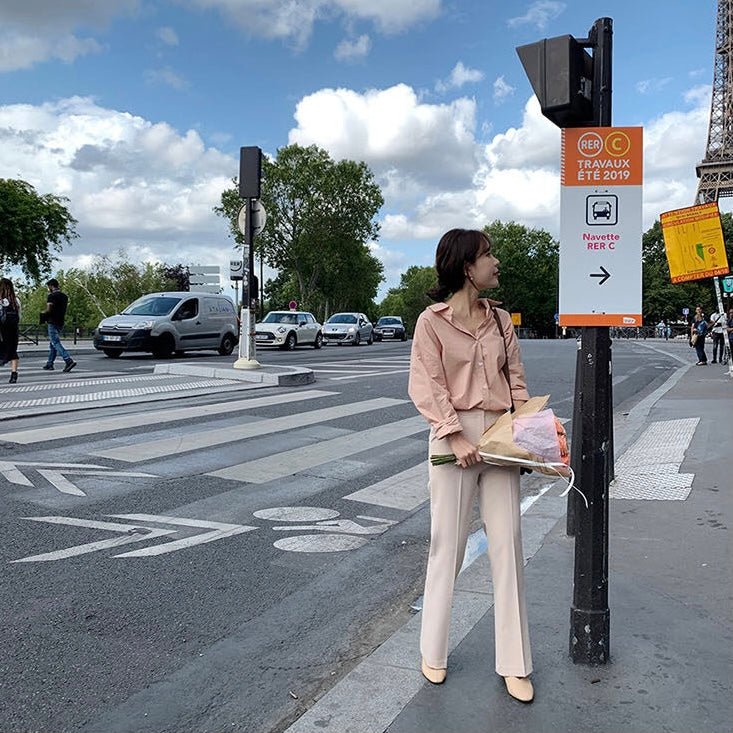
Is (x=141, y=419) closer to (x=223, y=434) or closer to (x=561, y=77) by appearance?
(x=223, y=434)

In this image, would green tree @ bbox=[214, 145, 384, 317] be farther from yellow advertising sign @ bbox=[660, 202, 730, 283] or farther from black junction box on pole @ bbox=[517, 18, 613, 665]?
Answer: black junction box on pole @ bbox=[517, 18, 613, 665]

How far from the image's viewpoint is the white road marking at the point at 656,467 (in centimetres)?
610

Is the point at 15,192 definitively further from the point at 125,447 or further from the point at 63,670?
the point at 63,670

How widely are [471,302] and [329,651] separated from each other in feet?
5.31

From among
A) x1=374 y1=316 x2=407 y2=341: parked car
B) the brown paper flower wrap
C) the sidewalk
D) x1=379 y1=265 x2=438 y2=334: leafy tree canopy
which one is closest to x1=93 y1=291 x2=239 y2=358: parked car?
the sidewalk

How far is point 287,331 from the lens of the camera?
30.1m

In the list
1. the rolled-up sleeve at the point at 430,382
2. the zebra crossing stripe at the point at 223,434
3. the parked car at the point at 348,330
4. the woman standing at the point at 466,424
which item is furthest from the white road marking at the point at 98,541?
the parked car at the point at 348,330

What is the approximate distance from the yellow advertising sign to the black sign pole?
13.9m

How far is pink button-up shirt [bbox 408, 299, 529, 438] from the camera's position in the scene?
289 cm

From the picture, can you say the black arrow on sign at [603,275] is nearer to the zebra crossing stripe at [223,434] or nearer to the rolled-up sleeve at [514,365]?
the rolled-up sleeve at [514,365]

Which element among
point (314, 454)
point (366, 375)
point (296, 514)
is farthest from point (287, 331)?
point (296, 514)

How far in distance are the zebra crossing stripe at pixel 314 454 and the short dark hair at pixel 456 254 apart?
3829mm

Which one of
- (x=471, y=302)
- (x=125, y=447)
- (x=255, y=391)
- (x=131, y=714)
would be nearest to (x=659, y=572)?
(x=471, y=302)

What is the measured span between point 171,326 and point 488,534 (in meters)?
18.9
